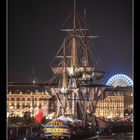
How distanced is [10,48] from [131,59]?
1.05 metres

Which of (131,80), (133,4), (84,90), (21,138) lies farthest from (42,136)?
(133,4)

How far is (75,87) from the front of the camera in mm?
3885

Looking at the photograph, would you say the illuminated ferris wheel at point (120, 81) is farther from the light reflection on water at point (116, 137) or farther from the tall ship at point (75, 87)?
the light reflection on water at point (116, 137)

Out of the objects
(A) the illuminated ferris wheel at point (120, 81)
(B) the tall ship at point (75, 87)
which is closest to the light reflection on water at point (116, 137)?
(B) the tall ship at point (75, 87)

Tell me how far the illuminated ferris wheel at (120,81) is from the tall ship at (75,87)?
91 mm

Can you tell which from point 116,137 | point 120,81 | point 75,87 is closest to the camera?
point 120,81

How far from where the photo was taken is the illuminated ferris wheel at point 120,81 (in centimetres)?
355

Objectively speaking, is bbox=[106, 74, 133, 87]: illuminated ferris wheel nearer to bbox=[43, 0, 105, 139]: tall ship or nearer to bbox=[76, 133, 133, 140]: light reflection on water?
bbox=[43, 0, 105, 139]: tall ship

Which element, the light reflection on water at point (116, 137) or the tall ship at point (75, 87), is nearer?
the light reflection on water at point (116, 137)

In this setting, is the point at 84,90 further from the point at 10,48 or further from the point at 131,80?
the point at 10,48

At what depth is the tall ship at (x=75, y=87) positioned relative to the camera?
372cm

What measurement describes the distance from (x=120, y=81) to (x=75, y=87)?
1.67 ft

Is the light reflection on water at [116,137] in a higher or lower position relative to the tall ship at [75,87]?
lower

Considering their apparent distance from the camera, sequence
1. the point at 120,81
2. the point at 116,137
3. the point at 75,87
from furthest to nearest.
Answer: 1. the point at 75,87
2. the point at 116,137
3. the point at 120,81
